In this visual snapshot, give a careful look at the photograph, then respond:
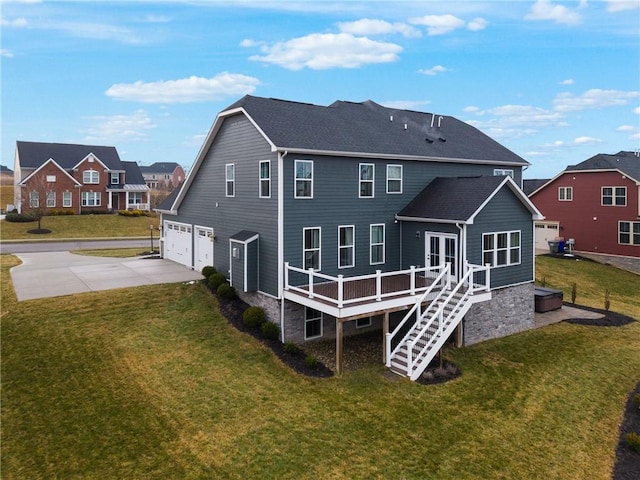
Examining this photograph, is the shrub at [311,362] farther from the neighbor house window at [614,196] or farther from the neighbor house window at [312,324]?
the neighbor house window at [614,196]

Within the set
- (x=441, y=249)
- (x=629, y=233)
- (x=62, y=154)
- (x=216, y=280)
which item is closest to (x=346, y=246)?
(x=441, y=249)

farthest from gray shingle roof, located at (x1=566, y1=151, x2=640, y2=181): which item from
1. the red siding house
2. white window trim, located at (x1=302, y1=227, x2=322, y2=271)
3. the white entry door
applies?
the white entry door

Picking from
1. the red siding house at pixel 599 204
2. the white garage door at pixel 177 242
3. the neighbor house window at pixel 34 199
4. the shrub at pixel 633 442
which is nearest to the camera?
the shrub at pixel 633 442

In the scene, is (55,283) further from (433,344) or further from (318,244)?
(433,344)

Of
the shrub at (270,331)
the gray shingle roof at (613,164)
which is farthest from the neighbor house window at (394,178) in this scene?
the gray shingle roof at (613,164)

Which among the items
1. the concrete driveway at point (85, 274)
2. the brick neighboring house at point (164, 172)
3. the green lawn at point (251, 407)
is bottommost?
the green lawn at point (251, 407)

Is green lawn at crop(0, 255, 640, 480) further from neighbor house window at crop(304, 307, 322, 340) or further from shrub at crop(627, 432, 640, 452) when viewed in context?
neighbor house window at crop(304, 307, 322, 340)
